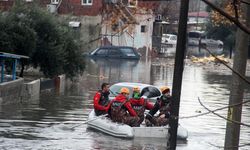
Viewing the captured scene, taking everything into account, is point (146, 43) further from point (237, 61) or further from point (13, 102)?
point (237, 61)

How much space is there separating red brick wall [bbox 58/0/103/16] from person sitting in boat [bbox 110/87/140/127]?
48.5 meters

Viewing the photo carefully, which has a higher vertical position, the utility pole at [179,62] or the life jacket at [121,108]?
the utility pole at [179,62]

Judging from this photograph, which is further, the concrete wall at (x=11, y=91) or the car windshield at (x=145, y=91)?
the car windshield at (x=145, y=91)

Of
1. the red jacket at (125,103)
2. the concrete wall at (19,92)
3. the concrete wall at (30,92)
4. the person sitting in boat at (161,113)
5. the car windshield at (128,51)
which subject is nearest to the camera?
the red jacket at (125,103)

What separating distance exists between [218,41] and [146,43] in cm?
2904

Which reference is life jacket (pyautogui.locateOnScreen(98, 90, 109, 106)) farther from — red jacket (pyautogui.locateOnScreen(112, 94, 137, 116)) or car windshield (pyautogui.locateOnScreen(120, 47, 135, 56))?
car windshield (pyautogui.locateOnScreen(120, 47, 135, 56))

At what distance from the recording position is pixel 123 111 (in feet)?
67.5

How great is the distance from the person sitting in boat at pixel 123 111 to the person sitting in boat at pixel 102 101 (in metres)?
0.97

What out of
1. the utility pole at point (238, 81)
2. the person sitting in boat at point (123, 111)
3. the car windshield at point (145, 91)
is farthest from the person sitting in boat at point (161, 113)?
the utility pole at point (238, 81)

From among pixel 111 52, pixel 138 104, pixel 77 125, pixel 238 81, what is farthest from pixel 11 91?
pixel 111 52

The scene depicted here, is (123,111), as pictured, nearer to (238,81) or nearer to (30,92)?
(30,92)

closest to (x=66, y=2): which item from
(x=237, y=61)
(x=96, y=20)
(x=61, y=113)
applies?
(x=96, y=20)

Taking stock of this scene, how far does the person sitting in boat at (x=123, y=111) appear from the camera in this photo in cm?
2048

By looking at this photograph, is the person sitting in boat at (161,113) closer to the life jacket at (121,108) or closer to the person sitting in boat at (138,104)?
the person sitting in boat at (138,104)
